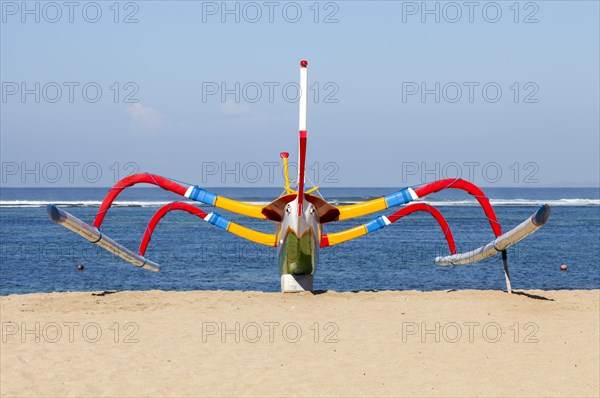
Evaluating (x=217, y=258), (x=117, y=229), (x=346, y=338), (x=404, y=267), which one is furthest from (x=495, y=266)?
(x=117, y=229)

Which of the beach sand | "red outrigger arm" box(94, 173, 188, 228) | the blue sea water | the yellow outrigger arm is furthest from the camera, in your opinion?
the blue sea water

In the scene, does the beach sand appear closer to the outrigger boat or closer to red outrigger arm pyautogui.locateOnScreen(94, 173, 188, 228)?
the outrigger boat

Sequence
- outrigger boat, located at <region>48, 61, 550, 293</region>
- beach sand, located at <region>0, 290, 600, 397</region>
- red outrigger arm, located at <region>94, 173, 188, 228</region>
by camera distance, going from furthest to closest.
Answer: red outrigger arm, located at <region>94, 173, 188, 228</region>, outrigger boat, located at <region>48, 61, 550, 293</region>, beach sand, located at <region>0, 290, 600, 397</region>

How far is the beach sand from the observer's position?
10281 millimetres

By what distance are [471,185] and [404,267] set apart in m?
21.1

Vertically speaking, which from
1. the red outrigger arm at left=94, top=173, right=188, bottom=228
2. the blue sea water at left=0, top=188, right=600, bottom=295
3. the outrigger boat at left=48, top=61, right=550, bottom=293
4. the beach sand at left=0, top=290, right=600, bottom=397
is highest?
the red outrigger arm at left=94, top=173, right=188, bottom=228

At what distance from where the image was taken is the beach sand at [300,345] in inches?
405

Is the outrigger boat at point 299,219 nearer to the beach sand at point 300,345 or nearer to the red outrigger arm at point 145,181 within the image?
the red outrigger arm at point 145,181

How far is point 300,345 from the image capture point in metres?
12.4

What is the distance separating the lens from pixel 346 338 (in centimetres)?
1274

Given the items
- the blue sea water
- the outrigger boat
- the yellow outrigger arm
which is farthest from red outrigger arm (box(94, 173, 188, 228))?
the blue sea water

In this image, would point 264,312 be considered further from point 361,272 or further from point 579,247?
point 579,247

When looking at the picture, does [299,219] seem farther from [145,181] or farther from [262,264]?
[262,264]

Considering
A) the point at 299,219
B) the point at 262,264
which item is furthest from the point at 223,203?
the point at 262,264
